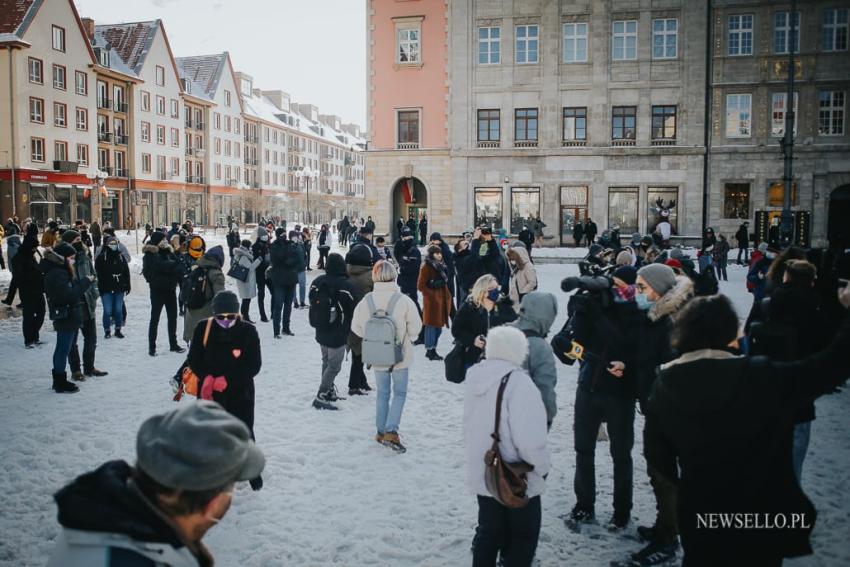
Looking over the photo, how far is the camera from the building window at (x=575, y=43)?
35.5 meters

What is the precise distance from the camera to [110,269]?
11508 millimetres

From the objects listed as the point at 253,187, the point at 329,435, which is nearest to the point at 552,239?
the point at 329,435

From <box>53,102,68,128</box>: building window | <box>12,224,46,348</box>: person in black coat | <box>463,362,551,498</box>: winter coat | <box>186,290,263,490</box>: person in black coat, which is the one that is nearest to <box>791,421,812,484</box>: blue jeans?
<box>463,362,551,498</box>: winter coat

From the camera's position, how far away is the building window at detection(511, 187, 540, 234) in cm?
3669

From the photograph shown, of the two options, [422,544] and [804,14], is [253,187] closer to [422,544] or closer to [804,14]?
[804,14]

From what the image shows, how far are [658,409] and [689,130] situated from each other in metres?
35.8

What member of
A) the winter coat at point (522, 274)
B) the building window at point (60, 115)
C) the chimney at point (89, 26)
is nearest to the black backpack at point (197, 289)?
the winter coat at point (522, 274)

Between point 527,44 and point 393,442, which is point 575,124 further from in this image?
point 393,442

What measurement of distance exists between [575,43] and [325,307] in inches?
1278

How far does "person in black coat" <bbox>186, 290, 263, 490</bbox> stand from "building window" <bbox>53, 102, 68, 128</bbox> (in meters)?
50.6

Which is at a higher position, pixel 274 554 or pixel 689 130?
pixel 689 130

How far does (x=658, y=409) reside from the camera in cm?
303

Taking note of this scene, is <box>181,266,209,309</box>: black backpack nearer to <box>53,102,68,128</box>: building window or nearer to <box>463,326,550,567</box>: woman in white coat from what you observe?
<box>463,326,550,567</box>: woman in white coat

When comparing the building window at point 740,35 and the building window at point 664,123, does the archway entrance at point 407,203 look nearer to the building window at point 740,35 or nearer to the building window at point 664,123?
the building window at point 664,123
